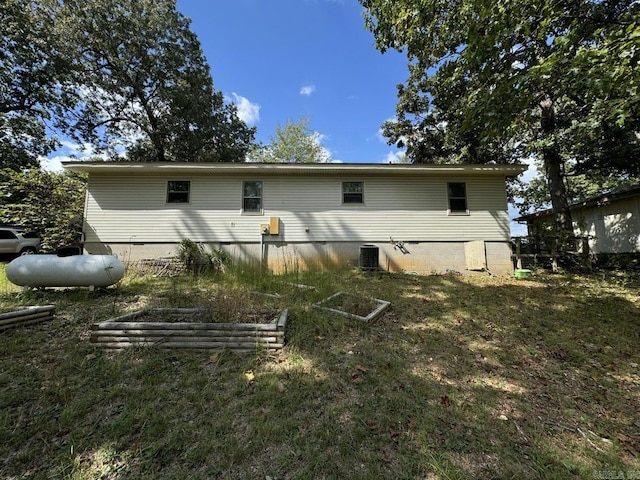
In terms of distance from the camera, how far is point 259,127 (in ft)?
59.0

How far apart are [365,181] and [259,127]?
39.6 feet

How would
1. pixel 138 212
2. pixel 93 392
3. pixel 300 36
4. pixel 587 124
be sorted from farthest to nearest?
pixel 300 36 < pixel 138 212 < pixel 587 124 < pixel 93 392

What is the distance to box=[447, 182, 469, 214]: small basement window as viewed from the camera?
8953 mm

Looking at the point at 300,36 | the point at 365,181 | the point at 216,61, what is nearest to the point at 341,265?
the point at 365,181

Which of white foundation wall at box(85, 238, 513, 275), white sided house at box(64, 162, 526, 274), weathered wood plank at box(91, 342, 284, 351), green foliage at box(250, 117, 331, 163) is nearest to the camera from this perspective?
weathered wood plank at box(91, 342, 284, 351)

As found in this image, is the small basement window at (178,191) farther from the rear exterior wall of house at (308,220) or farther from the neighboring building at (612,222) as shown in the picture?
the neighboring building at (612,222)

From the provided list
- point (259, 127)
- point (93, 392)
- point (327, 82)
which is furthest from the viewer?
point (259, 127)

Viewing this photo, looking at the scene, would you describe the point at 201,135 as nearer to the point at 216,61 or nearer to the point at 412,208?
the point at 216,61

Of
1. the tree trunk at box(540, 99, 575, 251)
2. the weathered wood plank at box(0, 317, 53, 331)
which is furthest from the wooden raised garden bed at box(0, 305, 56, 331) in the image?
the tree trunk at box(540, 99, 575, 251)

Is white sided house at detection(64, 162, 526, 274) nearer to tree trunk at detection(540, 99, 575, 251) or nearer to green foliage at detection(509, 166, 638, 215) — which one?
tree trunk at detection(540, 99, 575, 251)

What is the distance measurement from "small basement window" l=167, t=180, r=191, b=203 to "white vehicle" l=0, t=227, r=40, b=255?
21.1ft

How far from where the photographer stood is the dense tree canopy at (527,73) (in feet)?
→ 13.4

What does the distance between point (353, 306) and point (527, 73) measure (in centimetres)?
514

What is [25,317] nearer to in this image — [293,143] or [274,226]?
[274,226]
